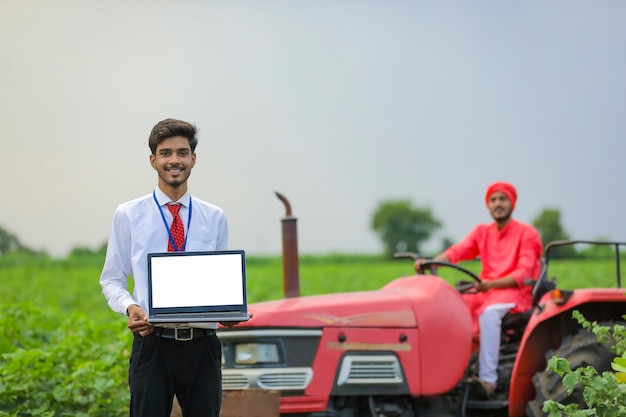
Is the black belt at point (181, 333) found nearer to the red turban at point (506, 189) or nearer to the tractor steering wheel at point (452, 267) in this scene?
the tractor steering wheel at point (452, 267)

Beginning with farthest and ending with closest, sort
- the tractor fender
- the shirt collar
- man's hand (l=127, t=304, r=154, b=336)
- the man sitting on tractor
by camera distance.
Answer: the man sitting on tractor → the tractor fender → the shirt collar → man's hand (l=127, t=304, r=154, b=336)

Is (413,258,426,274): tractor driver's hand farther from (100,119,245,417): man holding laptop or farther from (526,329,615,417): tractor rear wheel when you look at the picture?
(100,119,245,417): man holding laptop

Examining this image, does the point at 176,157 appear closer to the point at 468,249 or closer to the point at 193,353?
the point at 193,353

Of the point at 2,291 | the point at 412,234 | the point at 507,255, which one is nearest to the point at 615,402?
the point at 507,255

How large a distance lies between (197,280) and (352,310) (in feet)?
6.76

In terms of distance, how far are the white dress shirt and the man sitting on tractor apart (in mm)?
2526

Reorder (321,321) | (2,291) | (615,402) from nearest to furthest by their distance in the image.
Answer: (615,402), (321,321), (2,291)

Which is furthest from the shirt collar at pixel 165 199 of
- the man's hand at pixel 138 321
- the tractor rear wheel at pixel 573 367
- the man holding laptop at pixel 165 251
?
the tractor rear wheel at pixel 573 367

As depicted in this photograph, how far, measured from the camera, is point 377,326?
5.44 meters

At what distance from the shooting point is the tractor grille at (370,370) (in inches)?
212

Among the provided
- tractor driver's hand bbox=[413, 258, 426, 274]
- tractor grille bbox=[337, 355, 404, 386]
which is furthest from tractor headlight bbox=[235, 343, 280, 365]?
tractor driver's hand bbox=[413, 258, 426, 274]

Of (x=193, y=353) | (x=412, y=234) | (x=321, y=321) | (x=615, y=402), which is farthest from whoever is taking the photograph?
(x=412, y=234)

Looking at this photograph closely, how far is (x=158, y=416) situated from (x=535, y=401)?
2.54 m

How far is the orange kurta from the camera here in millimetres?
6023
